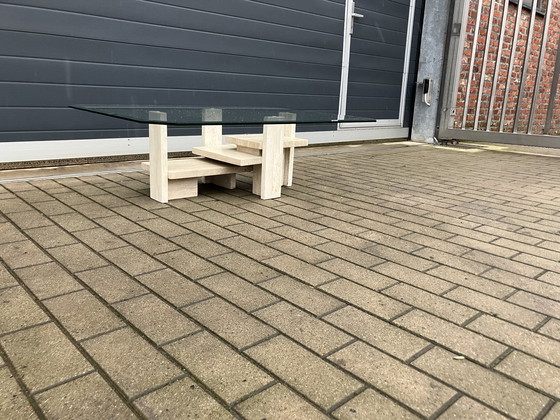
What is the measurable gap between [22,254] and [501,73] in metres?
6.96

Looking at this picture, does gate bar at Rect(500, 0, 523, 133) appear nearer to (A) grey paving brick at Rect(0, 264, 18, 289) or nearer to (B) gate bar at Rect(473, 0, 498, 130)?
(B) gate bar at Rect(473, 0, 498, 130)

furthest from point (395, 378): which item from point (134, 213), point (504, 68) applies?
point (504, 68)

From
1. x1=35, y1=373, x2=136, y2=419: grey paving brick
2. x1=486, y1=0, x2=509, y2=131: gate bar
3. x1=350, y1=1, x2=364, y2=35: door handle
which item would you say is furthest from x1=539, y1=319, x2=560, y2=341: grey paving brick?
x1=486, y1=0, x2=509, y2=131: gate bar

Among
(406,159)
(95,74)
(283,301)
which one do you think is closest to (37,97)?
(95,74)

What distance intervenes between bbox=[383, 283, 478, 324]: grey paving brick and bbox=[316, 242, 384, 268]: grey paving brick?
27 centimetres

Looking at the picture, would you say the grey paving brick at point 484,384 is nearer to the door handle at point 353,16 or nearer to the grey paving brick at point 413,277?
the grey paving brick at point 413,277

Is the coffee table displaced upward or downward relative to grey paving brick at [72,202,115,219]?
upward

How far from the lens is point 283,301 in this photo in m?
1.75

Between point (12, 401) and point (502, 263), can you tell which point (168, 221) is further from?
point (502, 263)

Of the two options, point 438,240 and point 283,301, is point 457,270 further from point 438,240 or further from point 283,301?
point 283,301

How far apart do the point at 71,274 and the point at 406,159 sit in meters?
4.39

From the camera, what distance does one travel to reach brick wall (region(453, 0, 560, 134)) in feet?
20.5

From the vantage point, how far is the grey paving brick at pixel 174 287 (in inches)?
68.8

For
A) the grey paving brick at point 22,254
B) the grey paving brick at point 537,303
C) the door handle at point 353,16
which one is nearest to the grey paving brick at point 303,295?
the grey paving brick at point 537,303
